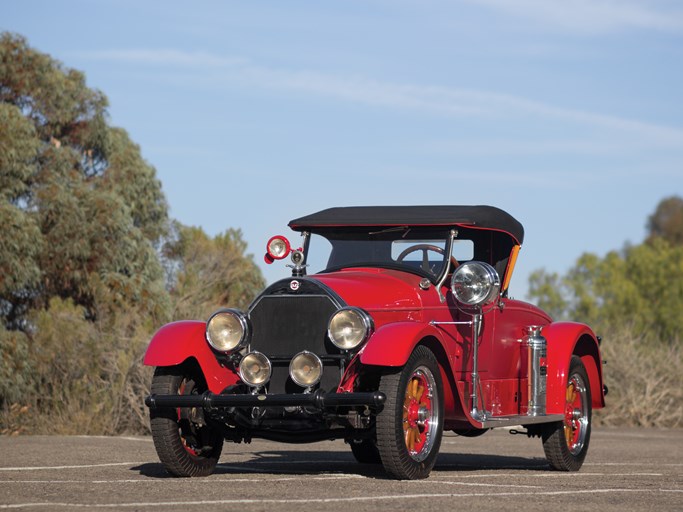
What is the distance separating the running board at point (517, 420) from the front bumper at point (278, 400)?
5.69 ft

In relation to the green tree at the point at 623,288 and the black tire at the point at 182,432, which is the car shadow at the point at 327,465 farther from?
the green tree at the point at 623,288

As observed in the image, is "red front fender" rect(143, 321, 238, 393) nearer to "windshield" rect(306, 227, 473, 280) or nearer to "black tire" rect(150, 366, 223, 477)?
"black tire" rect(150, 366, 223, 477)

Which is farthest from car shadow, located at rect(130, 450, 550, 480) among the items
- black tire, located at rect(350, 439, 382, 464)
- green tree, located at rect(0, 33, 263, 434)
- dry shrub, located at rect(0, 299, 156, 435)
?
green tree, located at rect(0, 33, 263, 434)

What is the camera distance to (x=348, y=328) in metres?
10.2

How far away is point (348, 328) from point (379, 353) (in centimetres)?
47

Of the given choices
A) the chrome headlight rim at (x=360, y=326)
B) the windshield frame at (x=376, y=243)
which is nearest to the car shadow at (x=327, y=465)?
the chrome headlight rim at (x=360, y=326)

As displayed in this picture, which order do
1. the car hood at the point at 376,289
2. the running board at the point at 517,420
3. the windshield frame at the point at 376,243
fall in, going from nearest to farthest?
the car hood at the point at 376,289 < the running board at the point at 517,420 < the windshield frame at the point at 376,243

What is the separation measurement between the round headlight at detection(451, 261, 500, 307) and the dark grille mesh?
1.23 meters

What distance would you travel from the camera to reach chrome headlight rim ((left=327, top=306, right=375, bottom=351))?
10.2m

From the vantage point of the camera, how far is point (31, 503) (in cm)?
845

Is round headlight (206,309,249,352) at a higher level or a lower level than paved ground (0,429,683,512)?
higher

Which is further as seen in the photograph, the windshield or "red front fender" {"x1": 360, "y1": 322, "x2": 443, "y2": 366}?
the windshield

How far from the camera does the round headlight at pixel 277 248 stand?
11891 millimetres

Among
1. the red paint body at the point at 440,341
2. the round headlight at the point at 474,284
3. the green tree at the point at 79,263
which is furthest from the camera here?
the green tree at the point at 79,263
